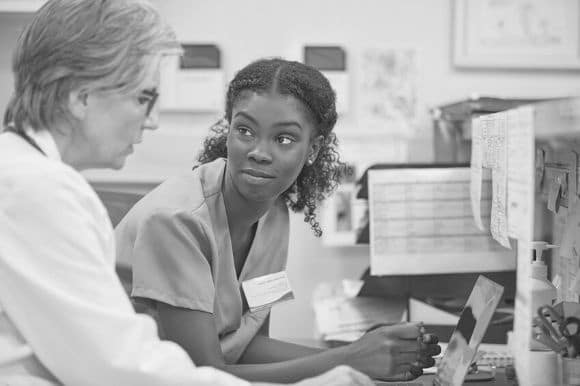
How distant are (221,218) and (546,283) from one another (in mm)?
576

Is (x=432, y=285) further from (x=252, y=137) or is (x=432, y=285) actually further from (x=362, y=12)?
(x=362, y=12)

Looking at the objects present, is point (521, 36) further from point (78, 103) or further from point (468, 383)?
point (78, 103)

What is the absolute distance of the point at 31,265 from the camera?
844 mm

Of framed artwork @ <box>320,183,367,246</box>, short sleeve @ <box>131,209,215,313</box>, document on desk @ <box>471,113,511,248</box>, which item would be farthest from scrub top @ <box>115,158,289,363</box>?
framed artwork @ <box>320,183,367,246</box>

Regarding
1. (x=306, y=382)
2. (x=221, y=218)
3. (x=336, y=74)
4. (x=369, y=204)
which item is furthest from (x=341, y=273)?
(x=306, y=382)

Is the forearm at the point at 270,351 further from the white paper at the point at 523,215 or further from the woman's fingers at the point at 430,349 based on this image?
the white paper at the point at 523,215

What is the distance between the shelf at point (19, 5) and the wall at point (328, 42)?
0.79ft

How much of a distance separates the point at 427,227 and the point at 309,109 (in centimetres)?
55

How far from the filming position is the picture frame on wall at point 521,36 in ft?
8.65

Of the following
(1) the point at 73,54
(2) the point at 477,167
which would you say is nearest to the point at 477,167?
(2) the point at 477,167

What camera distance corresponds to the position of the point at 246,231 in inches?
58.1

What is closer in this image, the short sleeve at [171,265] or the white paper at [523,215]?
the white paper at [523,215]

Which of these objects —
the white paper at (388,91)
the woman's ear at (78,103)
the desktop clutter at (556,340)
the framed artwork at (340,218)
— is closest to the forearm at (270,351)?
the desktop clutter at (556,340)

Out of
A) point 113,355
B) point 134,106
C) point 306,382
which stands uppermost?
point 134,106
